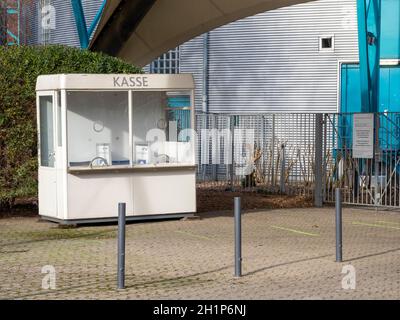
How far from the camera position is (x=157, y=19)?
2378cm

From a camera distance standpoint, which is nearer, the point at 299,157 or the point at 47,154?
the point at 47,154

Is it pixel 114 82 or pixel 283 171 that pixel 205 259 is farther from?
pixel 283 171

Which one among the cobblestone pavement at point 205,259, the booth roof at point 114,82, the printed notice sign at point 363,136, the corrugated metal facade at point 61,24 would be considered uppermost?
the corrugated metal facade at point 61,24

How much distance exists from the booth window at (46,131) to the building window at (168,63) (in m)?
14.7

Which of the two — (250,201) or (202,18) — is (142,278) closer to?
(250,201)

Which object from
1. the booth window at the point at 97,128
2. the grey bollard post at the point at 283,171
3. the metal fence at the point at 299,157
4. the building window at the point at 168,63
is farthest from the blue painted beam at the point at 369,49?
the building window at the point at 168,63

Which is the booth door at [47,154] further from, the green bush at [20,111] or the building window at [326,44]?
the building window at [326,44]

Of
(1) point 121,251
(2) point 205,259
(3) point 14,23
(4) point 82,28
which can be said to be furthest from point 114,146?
(3) point 14,23

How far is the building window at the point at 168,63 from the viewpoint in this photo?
31211 mm

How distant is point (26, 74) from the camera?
680 inches

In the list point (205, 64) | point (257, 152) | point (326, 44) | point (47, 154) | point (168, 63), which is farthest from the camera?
point (168, 63)

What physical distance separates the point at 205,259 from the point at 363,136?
7790mm

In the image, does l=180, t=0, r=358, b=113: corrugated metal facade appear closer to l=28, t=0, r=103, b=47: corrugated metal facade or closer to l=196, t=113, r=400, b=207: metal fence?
l=196, t=113, r=400, b=207: metal fence
